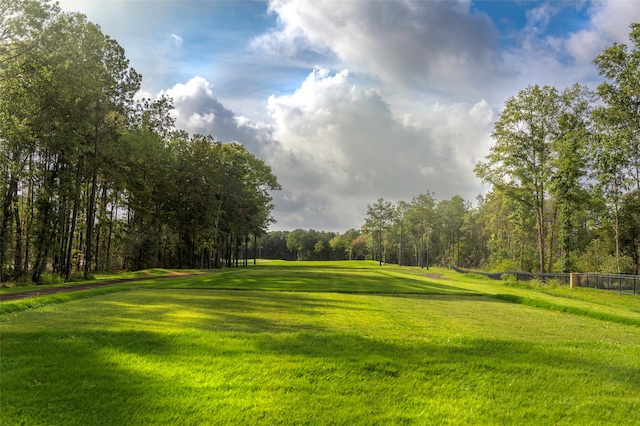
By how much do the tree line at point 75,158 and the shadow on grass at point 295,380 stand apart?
886 inches

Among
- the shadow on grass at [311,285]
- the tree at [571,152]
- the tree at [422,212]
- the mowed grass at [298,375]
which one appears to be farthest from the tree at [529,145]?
the tree at [422,212]

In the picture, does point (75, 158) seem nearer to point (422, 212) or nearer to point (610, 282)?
point (610, 282)

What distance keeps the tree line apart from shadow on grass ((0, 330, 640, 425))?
22499 mm

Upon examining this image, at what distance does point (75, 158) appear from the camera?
102 feet

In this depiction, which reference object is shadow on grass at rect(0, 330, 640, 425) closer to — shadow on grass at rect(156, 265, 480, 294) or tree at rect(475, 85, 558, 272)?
→ shadow on grass at rect(156, 265, 480, 294)

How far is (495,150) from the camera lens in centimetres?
4316

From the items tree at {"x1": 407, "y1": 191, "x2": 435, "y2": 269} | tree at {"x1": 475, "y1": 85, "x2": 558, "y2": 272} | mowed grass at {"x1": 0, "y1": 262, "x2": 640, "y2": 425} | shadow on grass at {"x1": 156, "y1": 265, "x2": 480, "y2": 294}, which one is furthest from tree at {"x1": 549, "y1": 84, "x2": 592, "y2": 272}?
tree at {"x1": 407, "y1": 191, "x2": 435, "y2": 269}

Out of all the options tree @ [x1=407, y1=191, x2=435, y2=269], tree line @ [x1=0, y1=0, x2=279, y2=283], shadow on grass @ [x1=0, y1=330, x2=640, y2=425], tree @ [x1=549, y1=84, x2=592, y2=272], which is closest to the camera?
shadow on grass @ [x1=0, y1=330, x2=640, y2=425]

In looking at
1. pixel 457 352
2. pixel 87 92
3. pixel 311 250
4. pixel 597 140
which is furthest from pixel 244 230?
pixel 311 250

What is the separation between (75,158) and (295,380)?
3177 centimetres

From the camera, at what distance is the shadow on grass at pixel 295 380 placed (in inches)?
223

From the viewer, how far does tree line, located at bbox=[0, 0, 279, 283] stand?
24438 mm

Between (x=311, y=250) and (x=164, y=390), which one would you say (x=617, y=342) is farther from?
(x=311, y=250)

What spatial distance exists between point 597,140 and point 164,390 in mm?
43178
